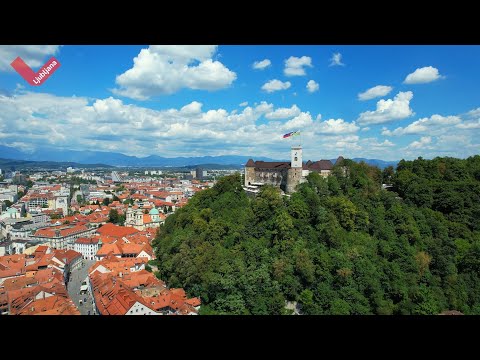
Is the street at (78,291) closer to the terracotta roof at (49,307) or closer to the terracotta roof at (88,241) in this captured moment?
the terracotta roof at (49,307)

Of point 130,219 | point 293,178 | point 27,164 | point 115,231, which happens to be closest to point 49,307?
point 293,178

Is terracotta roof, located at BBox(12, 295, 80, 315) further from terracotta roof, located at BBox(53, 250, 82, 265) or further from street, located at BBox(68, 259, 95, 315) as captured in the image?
terracotta roof, located at BBox(53, 250, 82, 265)

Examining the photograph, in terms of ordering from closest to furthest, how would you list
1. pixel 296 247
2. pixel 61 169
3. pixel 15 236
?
1. pixel 296 247
2. pixel 15 236
3. pixel 61 169

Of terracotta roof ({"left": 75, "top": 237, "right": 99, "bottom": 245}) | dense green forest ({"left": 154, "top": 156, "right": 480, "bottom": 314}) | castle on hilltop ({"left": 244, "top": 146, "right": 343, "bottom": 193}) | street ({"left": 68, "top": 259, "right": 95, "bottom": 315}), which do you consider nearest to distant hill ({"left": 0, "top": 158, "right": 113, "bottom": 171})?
terracotta roof ({"left": 75, "top": 237, "right": 99, "bottom": 245})

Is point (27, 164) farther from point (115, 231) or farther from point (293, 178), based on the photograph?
point (293, 178)

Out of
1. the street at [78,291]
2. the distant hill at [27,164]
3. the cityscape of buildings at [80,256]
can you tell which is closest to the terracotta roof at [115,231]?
the cityscape of buildings at [80,256]

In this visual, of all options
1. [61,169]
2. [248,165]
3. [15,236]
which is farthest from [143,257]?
[61,169]
